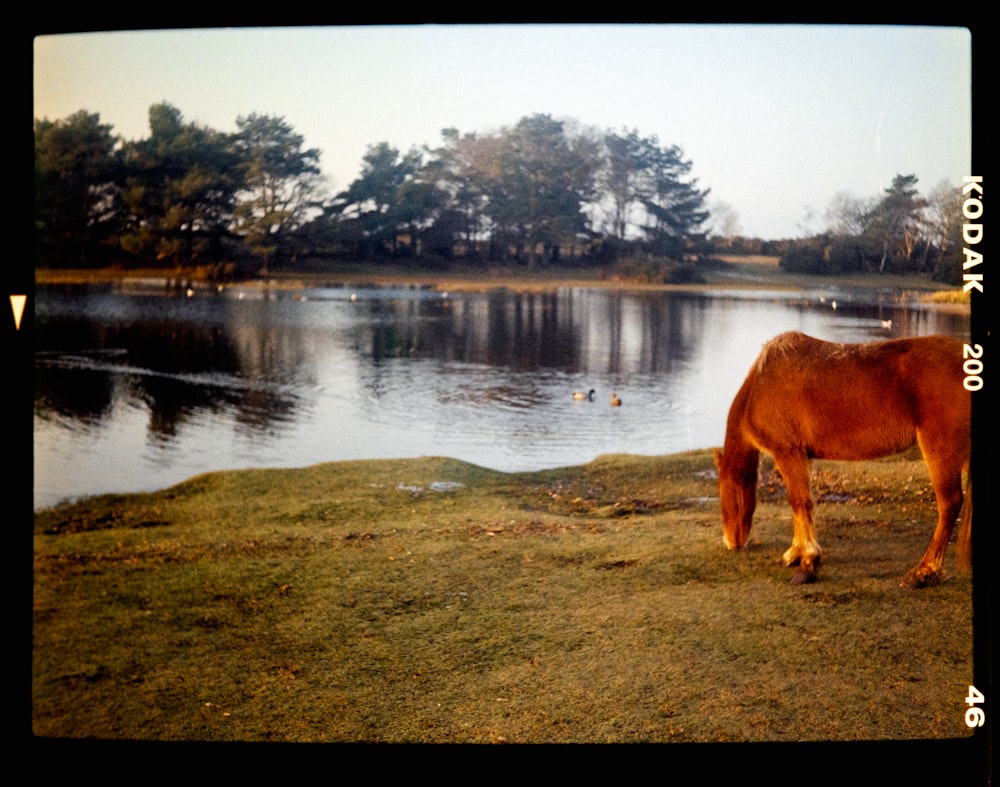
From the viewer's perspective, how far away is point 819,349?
129 inches

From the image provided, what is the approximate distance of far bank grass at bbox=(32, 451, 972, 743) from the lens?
2.99m

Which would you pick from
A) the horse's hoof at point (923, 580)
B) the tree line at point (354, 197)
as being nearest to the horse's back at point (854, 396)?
the horse's hoof at point (923, 580)

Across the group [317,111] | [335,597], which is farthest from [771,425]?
[317,111]

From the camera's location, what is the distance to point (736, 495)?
10.9 feet

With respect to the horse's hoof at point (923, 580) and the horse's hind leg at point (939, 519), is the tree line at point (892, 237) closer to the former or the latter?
the horse's hind leg at point (939, 519)

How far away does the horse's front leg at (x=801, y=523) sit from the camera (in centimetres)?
319

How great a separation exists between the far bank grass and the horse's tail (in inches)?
2.3

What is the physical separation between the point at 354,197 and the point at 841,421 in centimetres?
230

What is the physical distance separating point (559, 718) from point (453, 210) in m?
2.22

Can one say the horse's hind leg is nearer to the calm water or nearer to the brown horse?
the brown horse

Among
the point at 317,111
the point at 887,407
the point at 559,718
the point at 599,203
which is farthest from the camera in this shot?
the point at 599,203

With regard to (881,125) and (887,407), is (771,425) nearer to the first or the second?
(887,407)

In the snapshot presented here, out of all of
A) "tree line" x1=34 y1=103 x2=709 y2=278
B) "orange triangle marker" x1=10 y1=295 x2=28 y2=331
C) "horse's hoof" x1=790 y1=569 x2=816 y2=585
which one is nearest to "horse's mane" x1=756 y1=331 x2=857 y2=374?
"tree line" x1=34 y1=103 x2=709 y2=278

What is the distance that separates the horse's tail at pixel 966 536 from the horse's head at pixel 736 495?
788 millimetres
